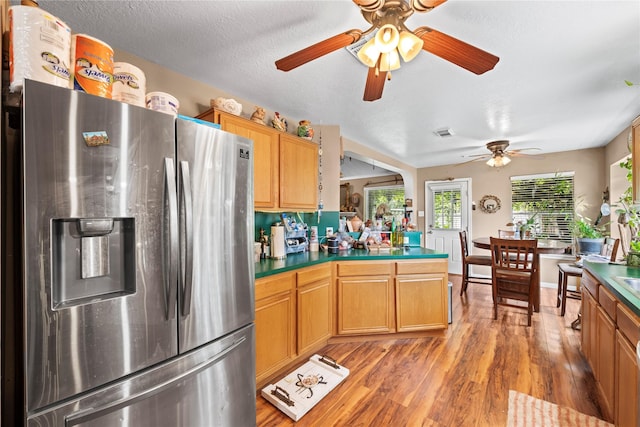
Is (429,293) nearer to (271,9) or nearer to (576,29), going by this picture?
(576,29)

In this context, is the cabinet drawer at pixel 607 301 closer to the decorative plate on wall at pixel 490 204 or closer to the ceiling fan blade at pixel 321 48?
the ceiling fan blade at pixel 321 48

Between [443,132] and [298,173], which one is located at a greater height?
[443,132]

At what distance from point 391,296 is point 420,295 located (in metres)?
0.31

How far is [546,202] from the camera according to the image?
488cm

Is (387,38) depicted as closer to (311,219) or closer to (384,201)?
(311,219)

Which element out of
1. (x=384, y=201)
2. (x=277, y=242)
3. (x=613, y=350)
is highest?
(x=384, y=201)

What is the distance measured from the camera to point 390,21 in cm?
134

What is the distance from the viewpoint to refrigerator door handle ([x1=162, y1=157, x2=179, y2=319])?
112 cm

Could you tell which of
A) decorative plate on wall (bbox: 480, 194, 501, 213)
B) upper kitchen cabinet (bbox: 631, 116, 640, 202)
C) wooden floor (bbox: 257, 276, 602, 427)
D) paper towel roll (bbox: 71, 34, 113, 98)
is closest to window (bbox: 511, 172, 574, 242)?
decorative plate on wall (bbox: 480, 194, 501, 213)

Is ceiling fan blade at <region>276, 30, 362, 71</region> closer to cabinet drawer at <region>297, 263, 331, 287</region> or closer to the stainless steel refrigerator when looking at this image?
the stainless steel refrigerator

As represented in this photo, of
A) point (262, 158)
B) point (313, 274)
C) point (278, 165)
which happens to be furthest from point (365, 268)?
point (262, 158)

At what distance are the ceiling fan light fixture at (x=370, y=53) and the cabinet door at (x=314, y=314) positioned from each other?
5.74ft

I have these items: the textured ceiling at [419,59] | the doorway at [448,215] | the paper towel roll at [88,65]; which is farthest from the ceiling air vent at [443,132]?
the paper towel roll at [88,65]

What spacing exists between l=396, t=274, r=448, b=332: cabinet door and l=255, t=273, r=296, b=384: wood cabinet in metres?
1.17
